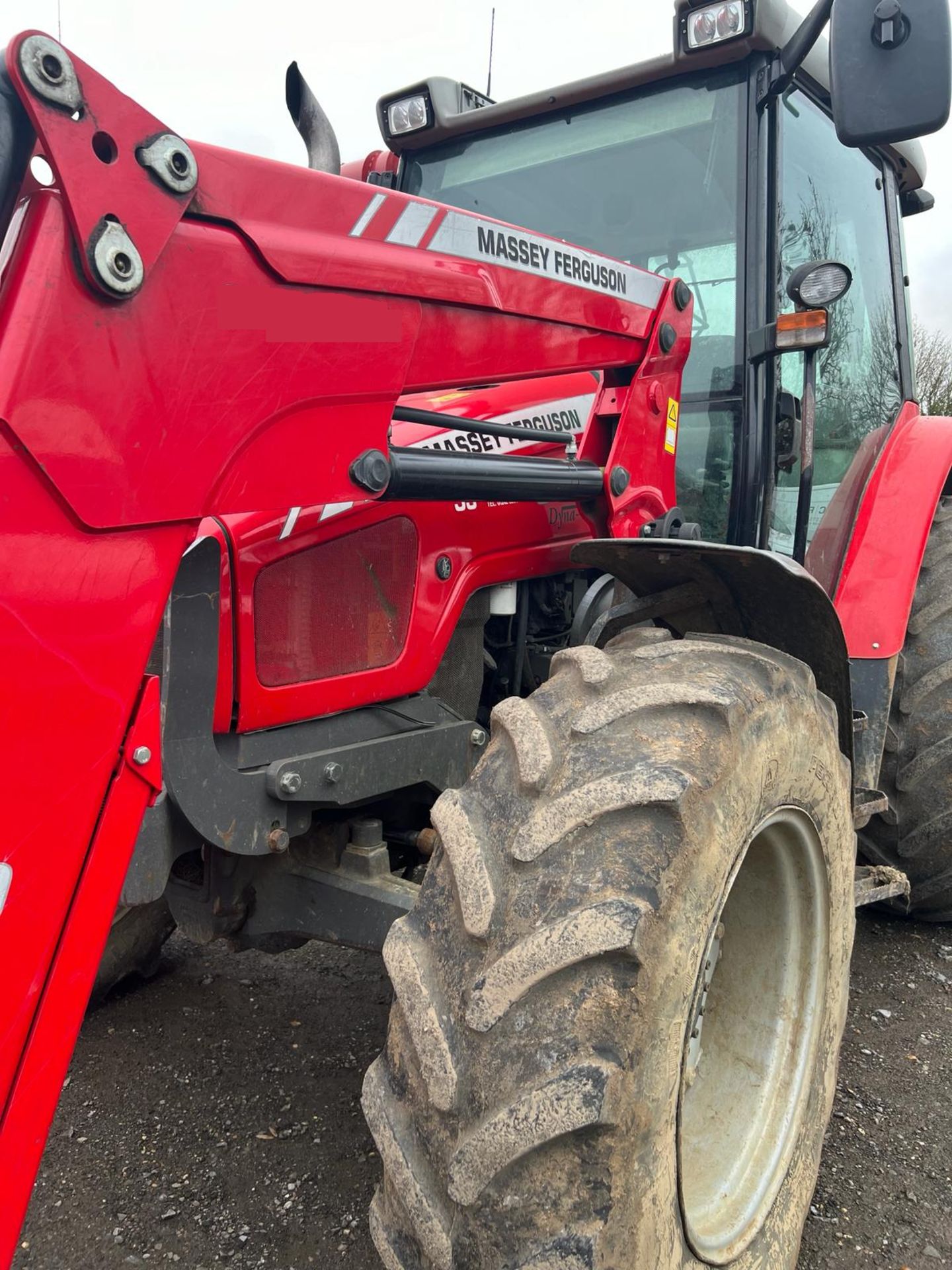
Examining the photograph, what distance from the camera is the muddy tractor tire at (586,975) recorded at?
121 cm

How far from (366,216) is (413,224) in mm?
107

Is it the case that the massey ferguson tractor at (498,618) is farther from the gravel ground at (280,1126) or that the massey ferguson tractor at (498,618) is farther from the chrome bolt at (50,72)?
the gravel ground at (280,1126)

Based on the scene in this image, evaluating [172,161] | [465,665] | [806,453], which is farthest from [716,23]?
[172,161]

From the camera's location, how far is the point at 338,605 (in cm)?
182

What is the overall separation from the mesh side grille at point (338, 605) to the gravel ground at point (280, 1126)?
1.06m

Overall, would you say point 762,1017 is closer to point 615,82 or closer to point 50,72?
point 50,72

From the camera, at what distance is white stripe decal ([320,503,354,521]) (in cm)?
173

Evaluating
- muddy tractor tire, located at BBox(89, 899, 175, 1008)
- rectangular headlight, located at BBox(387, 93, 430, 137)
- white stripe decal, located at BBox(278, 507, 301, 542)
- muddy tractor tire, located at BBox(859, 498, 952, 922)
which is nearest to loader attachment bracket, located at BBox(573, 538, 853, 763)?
white stripe decal, located at BBox(278, 507, 301, 542)

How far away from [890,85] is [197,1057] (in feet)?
8.19

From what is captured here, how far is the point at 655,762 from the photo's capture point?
4.51 ft

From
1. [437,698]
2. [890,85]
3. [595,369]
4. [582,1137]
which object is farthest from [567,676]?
[890,85]

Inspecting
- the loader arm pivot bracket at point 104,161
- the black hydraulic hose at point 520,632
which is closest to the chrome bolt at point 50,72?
the loader arm pivot bracket at point 104,161

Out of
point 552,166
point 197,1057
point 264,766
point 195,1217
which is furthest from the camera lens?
point 552,166

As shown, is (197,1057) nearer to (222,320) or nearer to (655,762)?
(655,762)
